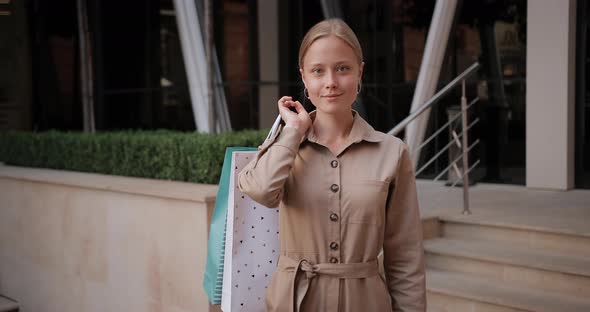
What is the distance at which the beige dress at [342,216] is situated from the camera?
2.16 meters

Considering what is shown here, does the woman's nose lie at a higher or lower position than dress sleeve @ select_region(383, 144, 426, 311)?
higher

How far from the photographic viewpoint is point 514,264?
16.4ft

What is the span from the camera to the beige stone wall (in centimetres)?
525

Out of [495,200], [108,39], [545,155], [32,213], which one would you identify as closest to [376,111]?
[545,155]

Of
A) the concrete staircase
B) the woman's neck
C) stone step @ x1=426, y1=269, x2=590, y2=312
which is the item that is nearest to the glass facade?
the concrete staircase

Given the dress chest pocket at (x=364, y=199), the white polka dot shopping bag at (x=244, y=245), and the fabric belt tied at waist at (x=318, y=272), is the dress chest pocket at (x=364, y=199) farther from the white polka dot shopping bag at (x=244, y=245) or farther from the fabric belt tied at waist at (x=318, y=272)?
the white polka dot shopping bag at (x=244, y=245)

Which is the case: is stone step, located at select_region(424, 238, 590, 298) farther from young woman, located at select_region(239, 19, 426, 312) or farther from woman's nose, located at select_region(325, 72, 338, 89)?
woman's nose, located at select_region(325, 72, 338, 89)

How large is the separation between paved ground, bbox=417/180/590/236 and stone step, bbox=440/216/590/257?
0.16ft

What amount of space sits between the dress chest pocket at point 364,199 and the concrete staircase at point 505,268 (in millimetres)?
2789

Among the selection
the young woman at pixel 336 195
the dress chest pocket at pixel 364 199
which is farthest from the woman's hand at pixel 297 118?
the dress chest pocket at pixel 364 199

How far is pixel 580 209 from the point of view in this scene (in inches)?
256

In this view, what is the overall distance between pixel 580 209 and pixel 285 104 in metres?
5.18

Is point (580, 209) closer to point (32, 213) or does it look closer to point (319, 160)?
point (319, 160)

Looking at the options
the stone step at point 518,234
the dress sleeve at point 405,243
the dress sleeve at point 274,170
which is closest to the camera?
the dress sleeve at point 274,170
